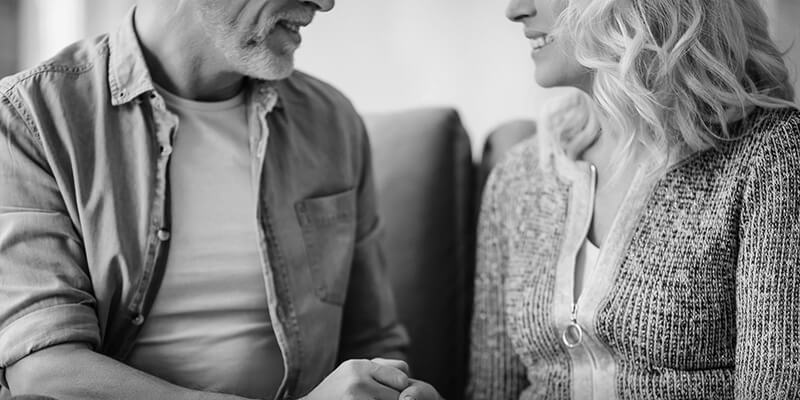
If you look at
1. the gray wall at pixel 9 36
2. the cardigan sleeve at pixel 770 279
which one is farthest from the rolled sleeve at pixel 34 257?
the gray wall at pixel 9 36

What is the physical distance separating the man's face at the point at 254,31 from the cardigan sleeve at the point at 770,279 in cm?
70

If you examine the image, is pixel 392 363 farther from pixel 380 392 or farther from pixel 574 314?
pixel 574 314

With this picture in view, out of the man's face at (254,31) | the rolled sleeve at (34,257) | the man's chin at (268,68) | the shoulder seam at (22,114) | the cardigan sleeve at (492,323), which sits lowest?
the cardigan sleeve at (492,323)

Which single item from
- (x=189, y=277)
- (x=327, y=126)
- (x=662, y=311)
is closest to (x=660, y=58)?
(x=662, y=311)

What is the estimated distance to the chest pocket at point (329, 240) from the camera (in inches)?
55.1

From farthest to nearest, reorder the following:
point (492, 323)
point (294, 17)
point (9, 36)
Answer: point (9, 36) < point (492, 323) < point (294, 17)

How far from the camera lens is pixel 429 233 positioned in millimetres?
1688

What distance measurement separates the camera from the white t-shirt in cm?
127

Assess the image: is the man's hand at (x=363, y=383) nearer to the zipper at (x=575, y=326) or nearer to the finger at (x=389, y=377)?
the finger at (x=389, y=377)

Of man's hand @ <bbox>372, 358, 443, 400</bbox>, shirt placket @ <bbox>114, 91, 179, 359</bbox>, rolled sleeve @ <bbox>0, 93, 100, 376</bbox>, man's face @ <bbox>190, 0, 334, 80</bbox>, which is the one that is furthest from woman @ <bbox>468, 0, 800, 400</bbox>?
rolled sleeve @ <bbox>0, 93, 100, 376</bbox>

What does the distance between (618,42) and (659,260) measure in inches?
12.5

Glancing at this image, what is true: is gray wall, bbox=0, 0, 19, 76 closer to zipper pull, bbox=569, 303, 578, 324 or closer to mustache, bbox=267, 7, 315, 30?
mustache, bbox=267, 7, 315, 30

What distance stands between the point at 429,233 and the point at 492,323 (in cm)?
25

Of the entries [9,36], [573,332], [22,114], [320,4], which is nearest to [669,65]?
[573,332]
